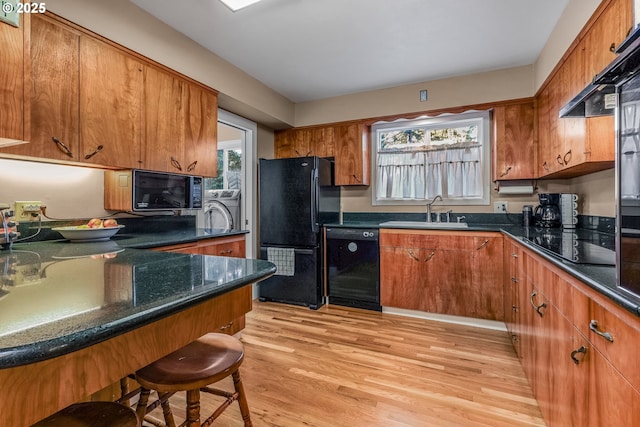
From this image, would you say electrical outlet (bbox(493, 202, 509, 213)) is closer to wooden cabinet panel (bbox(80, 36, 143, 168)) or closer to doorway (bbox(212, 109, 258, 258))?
doorway (bbox(212, 109, 258, 258))

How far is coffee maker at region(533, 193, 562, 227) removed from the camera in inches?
107

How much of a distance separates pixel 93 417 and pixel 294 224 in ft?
9.03

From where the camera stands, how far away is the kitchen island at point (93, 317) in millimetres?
572

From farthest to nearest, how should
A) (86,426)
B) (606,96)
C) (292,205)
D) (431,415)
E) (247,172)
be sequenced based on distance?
(247,172) → (292,205) → (431,415) → (606,96) → (86,426)

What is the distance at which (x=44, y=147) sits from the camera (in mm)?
1694

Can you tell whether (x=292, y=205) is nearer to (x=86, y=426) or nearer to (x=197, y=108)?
(x=197, y=108)

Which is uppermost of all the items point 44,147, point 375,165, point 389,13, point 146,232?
point 389,13

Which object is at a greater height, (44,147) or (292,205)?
(44,147)

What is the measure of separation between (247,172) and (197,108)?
122 centimetres

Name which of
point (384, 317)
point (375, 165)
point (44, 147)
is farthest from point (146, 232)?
point (375, 165)

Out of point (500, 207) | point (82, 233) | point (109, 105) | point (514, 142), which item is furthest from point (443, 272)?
point (109, 105)

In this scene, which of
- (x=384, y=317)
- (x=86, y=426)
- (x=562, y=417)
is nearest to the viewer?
(x=86, y=426)

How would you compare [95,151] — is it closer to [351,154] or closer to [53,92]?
[53,92]

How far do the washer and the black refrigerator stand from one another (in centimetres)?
39
